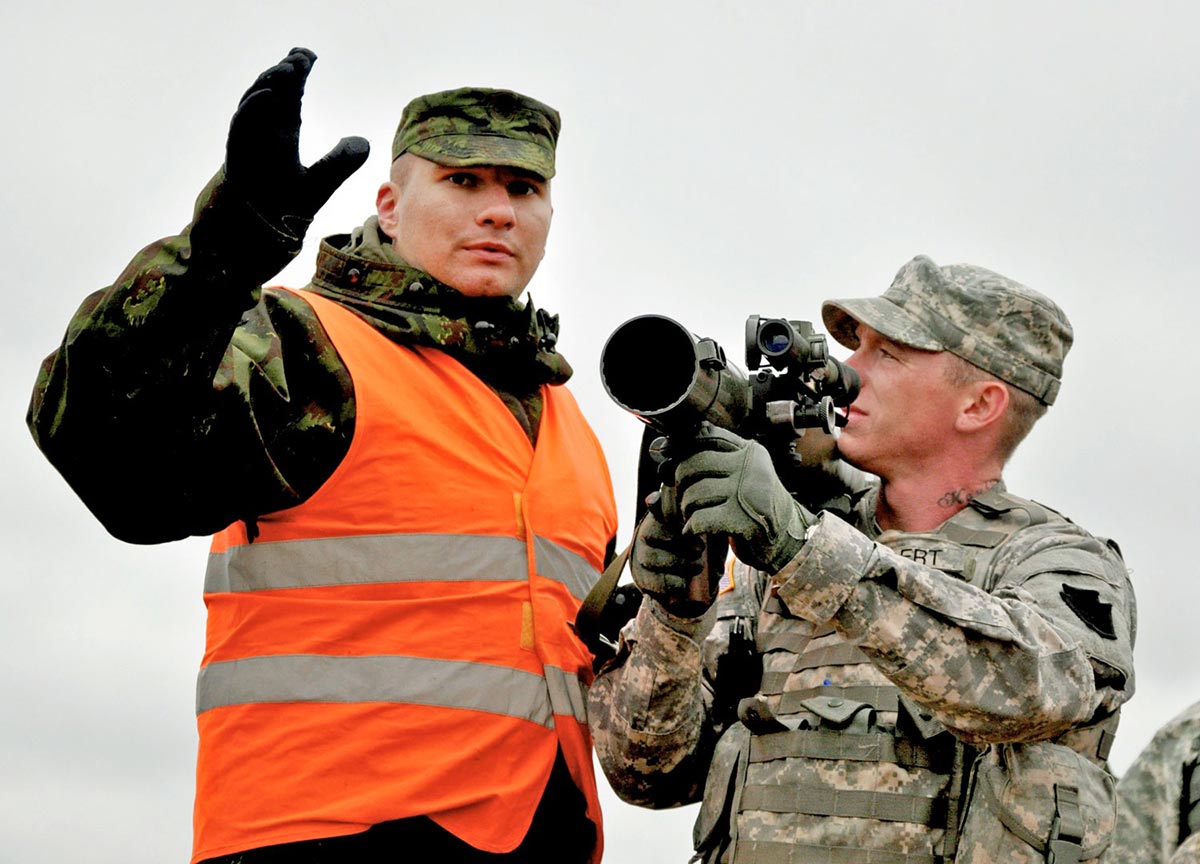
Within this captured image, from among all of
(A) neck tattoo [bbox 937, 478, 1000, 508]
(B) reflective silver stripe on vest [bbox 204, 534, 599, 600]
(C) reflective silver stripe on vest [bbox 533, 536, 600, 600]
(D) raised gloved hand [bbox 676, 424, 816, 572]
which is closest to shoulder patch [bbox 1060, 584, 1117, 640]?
(A) neck tattoo [bbox 937, 478, 1000, 508]

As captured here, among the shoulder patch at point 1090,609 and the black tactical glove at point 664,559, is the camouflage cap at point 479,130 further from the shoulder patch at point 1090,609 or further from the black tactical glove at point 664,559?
the shoulder patch at point 1090,609

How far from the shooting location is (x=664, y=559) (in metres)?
4.94

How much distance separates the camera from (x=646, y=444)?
498 cm

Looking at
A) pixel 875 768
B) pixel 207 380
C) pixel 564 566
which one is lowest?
pixel 875 768

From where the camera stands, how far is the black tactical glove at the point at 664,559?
16.1ft

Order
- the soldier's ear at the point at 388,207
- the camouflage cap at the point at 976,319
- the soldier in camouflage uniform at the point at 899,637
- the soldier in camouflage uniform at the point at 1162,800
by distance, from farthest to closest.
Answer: the camouflage cap at the point at 976,319 → the soldier's ear at the point at 388,207 → the soldier in camouflage uniform at the point at 1162,800 → the soldier in camouflage uniform at the point at 899,637

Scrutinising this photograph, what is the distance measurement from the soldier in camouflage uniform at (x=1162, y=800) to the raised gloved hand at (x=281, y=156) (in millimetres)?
3277

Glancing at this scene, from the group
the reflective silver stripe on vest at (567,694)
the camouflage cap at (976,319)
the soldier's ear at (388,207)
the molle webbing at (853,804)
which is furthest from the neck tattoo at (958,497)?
the soldier's ear at (388,207)

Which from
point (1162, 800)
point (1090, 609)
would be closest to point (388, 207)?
point (1090, 609)

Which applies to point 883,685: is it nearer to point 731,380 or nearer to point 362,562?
point 731,380

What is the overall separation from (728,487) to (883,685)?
4.38 feet

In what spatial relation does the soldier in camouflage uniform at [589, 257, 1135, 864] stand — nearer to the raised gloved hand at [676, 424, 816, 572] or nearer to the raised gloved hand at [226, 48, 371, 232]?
the raised gloved hand at [676, 424, 816, 572]

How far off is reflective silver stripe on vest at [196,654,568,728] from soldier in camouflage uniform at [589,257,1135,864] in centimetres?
60

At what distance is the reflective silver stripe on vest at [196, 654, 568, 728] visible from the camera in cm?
489
